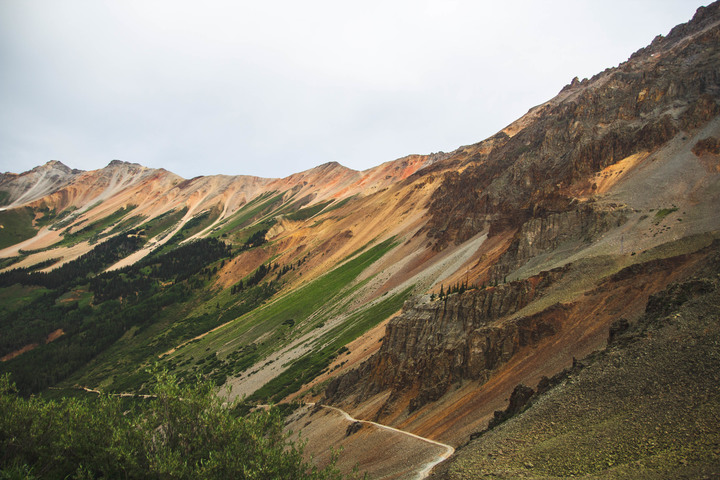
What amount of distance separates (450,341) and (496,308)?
5738mm

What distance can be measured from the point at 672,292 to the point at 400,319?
→ 27820 millimetres

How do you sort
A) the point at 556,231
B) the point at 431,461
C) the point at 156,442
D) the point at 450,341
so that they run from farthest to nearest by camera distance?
the point at 556,231
the point at 450,341
the point at 431,461
the point at 156,442

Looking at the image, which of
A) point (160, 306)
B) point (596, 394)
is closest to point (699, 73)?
point (596, 394)

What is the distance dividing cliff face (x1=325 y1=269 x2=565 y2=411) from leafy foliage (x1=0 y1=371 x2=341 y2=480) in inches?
728

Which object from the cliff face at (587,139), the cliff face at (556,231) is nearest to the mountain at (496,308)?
the cliff face at (556,231)

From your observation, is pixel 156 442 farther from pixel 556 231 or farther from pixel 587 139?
pixel 587 139

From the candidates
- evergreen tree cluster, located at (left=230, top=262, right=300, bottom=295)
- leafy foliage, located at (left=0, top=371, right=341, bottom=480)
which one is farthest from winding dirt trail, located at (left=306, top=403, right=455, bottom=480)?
evergreen tree cluster, located at (left=230, top=262, right=300, bottom=295)

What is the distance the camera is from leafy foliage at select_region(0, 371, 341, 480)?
57.3ft

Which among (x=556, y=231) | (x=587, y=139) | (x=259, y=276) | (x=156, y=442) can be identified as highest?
(x=587, y=139)

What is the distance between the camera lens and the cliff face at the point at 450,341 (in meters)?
34.4

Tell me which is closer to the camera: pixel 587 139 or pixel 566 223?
pixel 566 223

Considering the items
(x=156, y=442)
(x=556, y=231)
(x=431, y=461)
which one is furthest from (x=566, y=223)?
(x=156, y=442)

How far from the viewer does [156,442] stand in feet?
63.6

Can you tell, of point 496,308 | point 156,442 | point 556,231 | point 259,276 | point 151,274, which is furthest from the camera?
point 151,274
